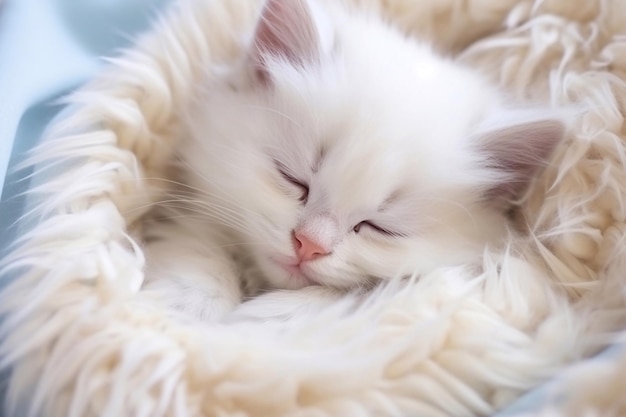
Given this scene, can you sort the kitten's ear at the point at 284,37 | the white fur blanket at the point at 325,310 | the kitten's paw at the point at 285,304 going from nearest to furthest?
the white fur blanket at the point at 325,310, the kitten's paw at the point at 285,304, the kitten's ear at the point at 284,37

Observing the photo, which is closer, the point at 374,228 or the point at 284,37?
the point at 374,228

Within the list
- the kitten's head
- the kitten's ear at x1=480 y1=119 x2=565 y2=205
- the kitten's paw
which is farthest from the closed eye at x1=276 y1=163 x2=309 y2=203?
the kitten's ear at x1=480 y1=119 x2=565 y2=205

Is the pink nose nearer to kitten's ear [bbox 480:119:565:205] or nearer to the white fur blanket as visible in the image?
the white fur blanket

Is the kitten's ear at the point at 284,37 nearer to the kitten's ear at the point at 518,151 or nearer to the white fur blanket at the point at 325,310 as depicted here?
the white fur blanket at the point at 325,310

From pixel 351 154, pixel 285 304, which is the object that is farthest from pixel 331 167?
pixel 285 304

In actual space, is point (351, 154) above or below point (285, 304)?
above

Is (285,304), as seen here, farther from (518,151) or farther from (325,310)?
(518,151)

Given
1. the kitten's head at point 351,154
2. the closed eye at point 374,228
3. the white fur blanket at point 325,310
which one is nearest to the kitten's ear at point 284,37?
the kitten's head at point 351,154
